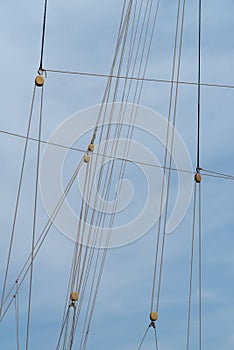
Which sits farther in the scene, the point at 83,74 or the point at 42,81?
the point at 83,74

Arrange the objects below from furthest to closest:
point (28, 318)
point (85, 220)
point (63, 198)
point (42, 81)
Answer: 1. point (63, 198)
2. point (85, 220)
3. point (42, 81)
4. point (28, 318)

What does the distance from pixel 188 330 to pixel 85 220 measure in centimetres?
118

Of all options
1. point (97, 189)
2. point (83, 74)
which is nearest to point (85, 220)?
point (97, 189)

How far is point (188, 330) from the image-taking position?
6047 mm

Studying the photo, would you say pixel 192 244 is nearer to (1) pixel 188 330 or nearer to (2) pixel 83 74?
(1) pixel 188 330

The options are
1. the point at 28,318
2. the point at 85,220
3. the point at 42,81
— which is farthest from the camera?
the point at 85,220

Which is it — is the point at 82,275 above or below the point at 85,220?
below

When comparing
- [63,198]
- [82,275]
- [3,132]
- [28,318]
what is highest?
[3,132]

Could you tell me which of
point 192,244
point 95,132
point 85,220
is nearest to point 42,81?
point 95,132

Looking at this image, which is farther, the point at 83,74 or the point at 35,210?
the point at 83,74

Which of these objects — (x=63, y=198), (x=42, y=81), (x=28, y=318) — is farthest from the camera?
(x=63, y=198)

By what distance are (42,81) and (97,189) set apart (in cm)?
119

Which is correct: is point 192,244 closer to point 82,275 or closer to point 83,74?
point 82,275

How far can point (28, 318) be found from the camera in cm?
547
